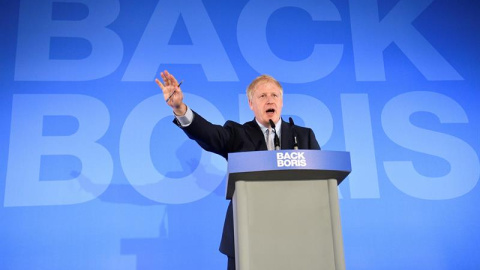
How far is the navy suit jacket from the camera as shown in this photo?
193 cm

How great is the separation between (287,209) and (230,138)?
1.90 feet

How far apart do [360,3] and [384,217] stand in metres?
1.66

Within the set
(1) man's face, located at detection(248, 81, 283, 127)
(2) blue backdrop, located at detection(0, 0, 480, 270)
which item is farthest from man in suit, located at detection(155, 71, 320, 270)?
(2) blue backdrop, located at detection(0, 0, 480, 270)

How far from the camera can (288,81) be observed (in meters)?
3.37

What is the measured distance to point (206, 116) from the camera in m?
3.22

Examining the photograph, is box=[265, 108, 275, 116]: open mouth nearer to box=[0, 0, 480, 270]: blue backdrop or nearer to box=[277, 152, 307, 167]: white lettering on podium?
box=[277, 152, 307, 167]: white lettering on podium

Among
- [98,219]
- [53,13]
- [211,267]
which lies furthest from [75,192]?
[53,13]

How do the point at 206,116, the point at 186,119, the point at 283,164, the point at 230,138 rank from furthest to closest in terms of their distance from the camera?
1. the point at 206,116
2. the point at 230,138
3. the point at 186,119
4. the point at 283,164

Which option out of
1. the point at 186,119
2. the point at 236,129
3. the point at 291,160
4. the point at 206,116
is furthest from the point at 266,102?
the point at 206,116

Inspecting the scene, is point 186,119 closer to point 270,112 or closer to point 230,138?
point 230,138

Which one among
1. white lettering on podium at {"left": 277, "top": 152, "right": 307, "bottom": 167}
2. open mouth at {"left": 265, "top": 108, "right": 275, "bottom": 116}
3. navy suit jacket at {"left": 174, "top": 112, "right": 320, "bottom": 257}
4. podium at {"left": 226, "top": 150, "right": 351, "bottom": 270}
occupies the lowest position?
podium at {"left": 226, "top": 150, "right": 351, "bottom": 270}

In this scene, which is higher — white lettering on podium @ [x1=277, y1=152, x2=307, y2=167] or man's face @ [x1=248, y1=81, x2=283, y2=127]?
man's face @ [x1=248, y1=81, x2=283, y2=127]

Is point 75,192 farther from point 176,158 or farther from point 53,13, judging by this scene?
point 53,13

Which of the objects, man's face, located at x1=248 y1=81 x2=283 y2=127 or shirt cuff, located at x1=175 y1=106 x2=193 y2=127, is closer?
shirt cuff, located at x1=175 y1=106 x2=193 y2=127
